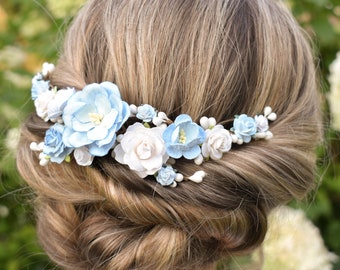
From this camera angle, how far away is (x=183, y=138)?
100 cm

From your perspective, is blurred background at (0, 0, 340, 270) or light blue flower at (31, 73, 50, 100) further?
blurred background at (0, 0, 340, 270)

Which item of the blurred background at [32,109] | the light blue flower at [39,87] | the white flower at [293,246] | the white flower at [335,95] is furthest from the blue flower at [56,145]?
the white flower at [335,95]

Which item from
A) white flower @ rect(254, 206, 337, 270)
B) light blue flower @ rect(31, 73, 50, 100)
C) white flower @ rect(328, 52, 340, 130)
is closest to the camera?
light blue flower @ rect(31, 73, 50, 100)

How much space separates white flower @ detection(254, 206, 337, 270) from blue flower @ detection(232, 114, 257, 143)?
0.60 meters

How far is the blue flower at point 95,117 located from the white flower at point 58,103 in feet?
0.05

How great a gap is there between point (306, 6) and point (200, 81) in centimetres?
105

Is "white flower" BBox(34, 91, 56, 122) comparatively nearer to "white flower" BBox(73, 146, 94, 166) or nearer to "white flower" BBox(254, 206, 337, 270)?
"white flower" BBox(73, 146, 94, 166)

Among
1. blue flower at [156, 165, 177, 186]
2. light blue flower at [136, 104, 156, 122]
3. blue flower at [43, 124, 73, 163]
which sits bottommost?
blue flower at [156, 165, 177, 186]

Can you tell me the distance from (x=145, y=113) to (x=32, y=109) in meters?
0.83

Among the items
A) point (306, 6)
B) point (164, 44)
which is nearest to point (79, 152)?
point (164, 44)

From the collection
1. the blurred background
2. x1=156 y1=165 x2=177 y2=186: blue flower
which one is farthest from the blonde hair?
the blurred background

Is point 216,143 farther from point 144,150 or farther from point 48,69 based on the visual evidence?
point 48,69

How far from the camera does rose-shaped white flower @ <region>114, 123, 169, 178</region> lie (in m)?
0.99

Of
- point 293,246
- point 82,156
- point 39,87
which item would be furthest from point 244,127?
point 293,246
